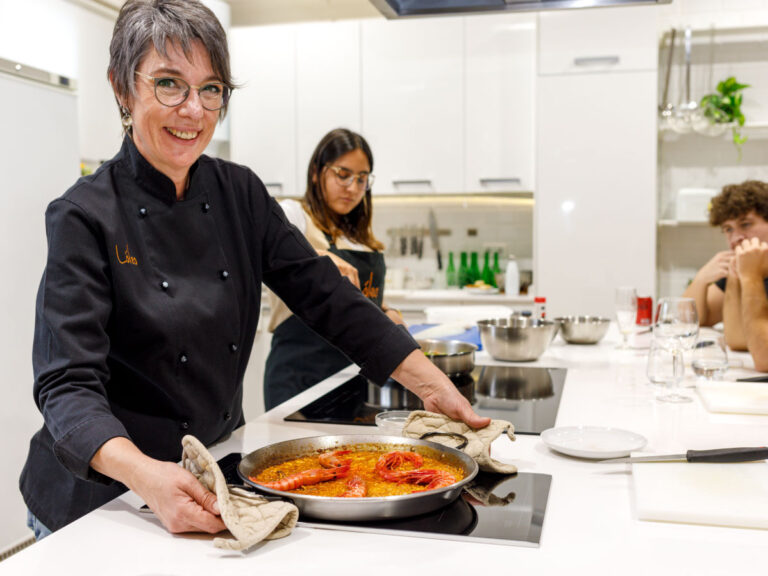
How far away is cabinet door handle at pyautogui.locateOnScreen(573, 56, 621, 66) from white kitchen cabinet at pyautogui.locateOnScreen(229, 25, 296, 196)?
173 cm

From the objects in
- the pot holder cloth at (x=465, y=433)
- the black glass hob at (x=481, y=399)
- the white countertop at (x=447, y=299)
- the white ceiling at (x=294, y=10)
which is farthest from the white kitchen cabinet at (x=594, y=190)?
the pot holder cloth at (x=465, y=433)

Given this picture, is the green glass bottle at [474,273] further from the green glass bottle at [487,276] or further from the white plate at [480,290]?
the white plate at [480,290]

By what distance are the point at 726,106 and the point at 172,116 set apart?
3.79 metres

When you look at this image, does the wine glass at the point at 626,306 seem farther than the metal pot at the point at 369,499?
Yes

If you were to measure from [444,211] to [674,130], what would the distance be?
57.9 inches

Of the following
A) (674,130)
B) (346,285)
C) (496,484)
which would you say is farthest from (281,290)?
(674,130)

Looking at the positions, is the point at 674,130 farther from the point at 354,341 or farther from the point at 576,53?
the point at 354,341

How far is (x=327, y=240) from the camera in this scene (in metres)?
2.50

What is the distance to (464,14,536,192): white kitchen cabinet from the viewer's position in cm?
420

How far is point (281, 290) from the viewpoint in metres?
1.56

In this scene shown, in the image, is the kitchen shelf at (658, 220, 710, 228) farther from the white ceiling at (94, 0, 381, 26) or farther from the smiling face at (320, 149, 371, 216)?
the smiling face at (320, 149, 371, 216)

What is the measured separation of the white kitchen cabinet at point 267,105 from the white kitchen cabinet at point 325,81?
0.18ft

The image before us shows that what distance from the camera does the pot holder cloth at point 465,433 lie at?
1.14 metres

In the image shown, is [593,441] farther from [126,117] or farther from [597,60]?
[597,60]
